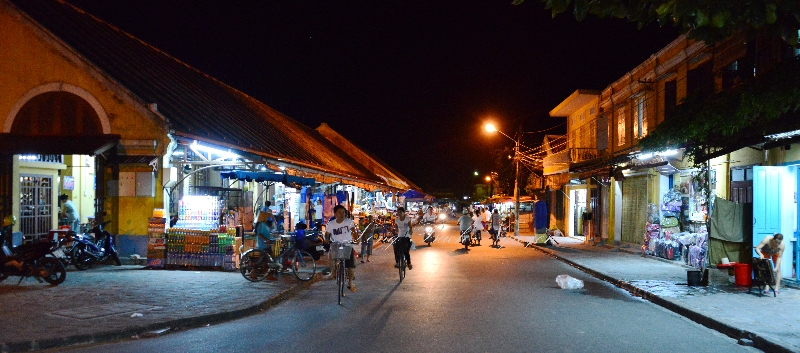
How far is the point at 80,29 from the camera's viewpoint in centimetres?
1655

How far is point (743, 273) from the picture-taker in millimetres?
12180

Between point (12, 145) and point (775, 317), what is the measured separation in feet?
52.3

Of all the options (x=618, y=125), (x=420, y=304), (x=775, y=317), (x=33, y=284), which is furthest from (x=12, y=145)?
(x=618, y=125)

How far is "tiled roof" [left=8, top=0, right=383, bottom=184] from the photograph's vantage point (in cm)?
1454

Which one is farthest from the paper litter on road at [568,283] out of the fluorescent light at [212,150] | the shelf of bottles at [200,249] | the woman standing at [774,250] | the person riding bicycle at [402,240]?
the fluorescent light at [212,150]

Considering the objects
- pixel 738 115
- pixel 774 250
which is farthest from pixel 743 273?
pixel 738 115

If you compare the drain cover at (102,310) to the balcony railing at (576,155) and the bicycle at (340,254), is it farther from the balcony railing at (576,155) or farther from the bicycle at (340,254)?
the balcony railing at (576,155)

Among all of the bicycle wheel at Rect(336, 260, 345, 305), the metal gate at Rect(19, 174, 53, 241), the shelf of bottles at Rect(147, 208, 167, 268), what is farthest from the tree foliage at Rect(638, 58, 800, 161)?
the metal gate at Rect(19, 174, 53, 241)

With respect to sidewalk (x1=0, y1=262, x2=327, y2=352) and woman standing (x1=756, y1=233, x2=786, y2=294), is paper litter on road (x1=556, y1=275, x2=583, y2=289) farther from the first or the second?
sidewalk (x1=0, y1=262, x2=327, y2=352)

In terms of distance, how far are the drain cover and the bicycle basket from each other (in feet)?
10.5

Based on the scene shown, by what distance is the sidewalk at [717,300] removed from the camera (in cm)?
818

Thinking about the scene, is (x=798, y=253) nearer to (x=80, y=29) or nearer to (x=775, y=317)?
(x=775, y=317)

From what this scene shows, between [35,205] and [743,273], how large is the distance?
17.9 m

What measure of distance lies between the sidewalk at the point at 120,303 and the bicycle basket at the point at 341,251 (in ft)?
4.17
